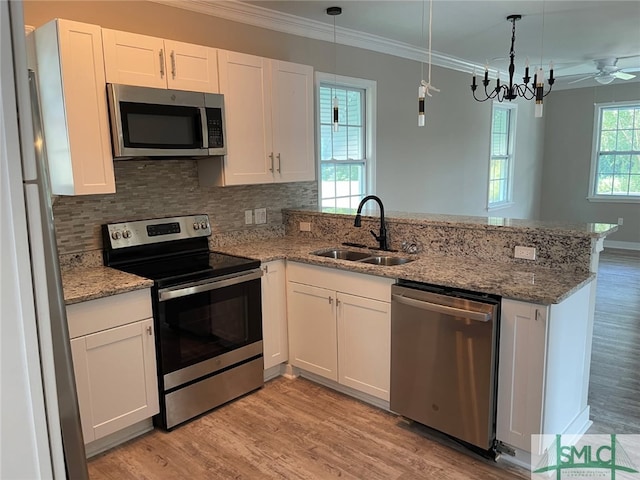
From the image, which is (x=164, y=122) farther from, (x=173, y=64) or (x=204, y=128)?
(x=173, y=64)

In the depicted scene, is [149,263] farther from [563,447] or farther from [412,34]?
[412,34]

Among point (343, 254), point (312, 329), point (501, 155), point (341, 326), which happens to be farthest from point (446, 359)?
point (501, 155)

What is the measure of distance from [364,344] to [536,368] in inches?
38.4

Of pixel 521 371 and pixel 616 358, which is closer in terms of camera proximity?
pixel 521 371

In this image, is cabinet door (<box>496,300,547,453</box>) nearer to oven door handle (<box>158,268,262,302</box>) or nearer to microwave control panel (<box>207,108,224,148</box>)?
oven door handle (<box>158,268,262,302</box>)

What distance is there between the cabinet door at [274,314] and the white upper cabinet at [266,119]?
65 cm

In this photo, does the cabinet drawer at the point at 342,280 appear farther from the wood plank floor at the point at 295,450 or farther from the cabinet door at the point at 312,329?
the wood plank floor at the point at 295,450

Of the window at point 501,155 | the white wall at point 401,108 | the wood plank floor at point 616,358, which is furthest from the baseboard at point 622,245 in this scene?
the wood plank floor at point 616,358

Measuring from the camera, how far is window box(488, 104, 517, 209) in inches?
278

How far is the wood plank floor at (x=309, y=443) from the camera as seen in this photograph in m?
2.30

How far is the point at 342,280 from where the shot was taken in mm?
2850

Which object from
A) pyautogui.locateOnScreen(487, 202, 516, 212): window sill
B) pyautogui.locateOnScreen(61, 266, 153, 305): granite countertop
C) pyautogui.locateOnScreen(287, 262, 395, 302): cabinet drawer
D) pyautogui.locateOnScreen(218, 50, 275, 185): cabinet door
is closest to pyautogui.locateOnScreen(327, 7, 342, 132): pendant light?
pyautogui.locateOnScreen(218, 50, 275, 185): cabinet door

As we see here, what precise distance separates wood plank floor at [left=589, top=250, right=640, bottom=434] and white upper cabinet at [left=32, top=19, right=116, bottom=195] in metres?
3.02

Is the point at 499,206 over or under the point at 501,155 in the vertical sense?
under
